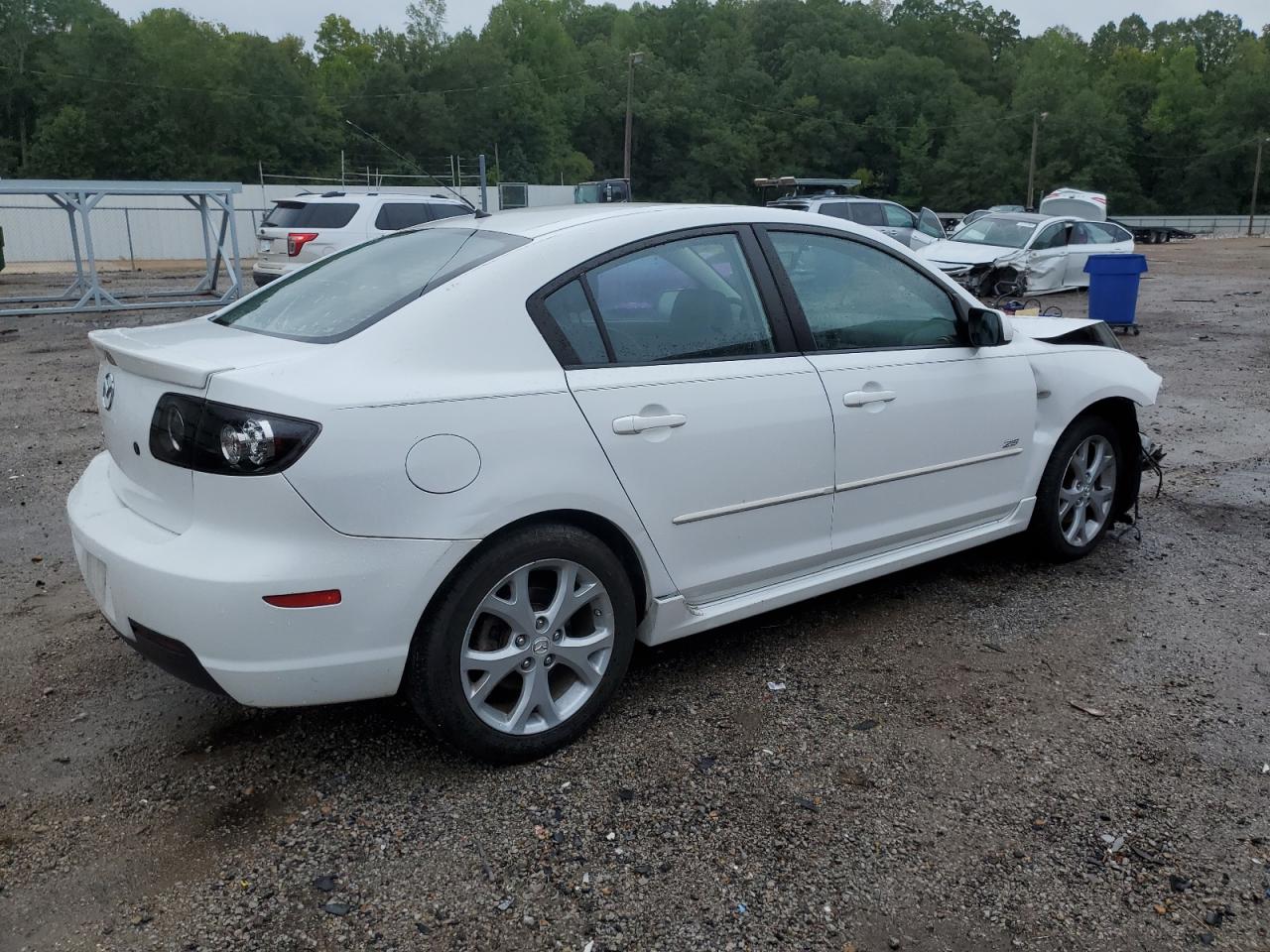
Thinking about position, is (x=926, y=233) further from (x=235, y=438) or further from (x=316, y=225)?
(x=235, y=438)

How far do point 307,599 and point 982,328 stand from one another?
2870mm

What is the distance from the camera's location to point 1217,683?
3.78 metres

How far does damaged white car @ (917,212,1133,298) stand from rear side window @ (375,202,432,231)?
852 cm

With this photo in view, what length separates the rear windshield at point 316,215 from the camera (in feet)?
53.9

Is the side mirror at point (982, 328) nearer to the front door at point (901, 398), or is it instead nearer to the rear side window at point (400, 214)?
the front door at point (901, 398)

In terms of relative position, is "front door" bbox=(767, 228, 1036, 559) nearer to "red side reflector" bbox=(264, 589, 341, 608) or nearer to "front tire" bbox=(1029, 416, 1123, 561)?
"front tire" bbox=(1029, 416, 1123, 561)

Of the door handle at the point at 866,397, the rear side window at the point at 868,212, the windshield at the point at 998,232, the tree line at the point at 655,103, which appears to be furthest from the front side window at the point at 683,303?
the tree line at the point at 655,103

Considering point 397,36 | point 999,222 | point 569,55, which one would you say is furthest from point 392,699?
point 569,55

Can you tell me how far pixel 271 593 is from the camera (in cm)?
269

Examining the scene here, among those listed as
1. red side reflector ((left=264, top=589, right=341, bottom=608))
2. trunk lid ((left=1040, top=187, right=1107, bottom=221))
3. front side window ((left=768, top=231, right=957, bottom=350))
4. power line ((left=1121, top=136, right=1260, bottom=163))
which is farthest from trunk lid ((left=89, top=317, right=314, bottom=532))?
power line ((left=1121, top=136, right=1260, bottom=163))

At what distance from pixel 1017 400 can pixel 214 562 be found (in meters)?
3.25

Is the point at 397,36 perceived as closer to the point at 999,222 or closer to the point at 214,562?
the point at 999,222

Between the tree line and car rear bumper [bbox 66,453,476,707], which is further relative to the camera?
the tree line

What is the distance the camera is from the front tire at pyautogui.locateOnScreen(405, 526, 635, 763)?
2.94 metres
